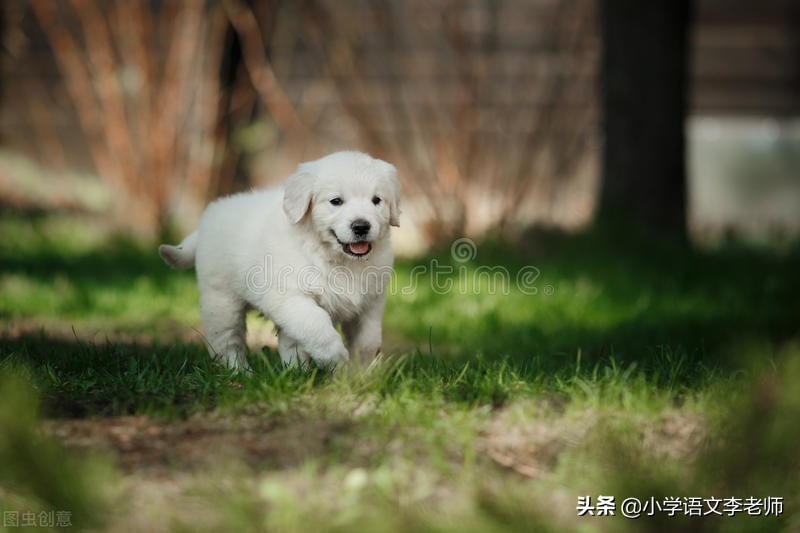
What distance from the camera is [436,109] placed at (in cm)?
838

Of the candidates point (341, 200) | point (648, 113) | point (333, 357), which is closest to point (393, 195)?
point (341, 200)

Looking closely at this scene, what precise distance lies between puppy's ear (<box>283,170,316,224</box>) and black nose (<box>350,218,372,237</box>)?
0.20 m

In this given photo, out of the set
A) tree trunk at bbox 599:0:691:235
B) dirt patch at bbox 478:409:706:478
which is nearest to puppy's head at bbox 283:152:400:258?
dirt patch at bbox 478:409:706:478

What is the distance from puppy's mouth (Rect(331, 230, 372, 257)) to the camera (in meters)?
3.20

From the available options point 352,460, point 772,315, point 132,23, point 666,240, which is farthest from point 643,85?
point 352,460

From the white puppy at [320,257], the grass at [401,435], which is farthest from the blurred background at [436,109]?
the white puppy at [320,257]

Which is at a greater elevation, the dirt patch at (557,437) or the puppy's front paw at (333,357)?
the puppy's front paw at (333,357)

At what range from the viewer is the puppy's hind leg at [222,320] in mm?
3555

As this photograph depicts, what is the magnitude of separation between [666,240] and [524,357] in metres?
3.17

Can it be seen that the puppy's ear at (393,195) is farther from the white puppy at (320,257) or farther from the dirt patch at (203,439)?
the dirt patch at (203,439)

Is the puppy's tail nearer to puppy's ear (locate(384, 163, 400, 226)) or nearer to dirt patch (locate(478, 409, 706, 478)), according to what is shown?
puppy's ear (locate(384, 163, 400, 226))

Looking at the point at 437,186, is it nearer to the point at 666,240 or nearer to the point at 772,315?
the point at 666,240

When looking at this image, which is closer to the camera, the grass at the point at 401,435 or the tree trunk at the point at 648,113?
the grass at the point at 401,435

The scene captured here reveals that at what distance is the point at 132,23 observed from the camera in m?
7.66
